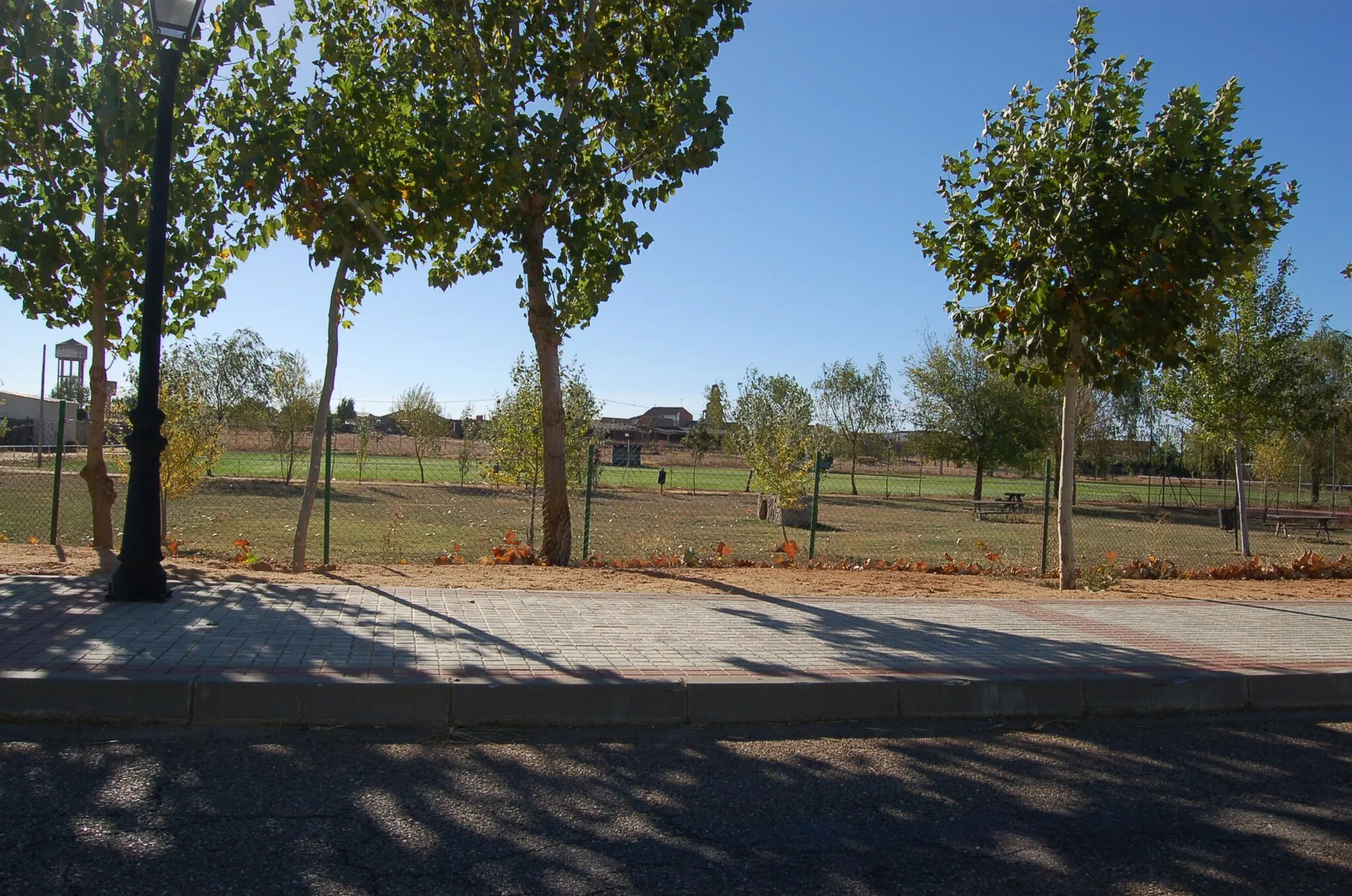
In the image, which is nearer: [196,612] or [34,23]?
[196,612]

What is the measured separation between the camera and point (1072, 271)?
10164 millimetres

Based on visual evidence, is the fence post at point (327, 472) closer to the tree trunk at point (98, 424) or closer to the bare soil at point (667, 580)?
the bare soil at point (667, 580)

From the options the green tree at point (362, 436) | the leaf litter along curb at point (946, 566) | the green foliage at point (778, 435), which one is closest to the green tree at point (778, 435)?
the green foliage at point (778, 435)

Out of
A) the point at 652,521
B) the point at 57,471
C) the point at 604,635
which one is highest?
the point at 57,471

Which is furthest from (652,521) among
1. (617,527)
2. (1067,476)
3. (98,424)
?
(98,424)

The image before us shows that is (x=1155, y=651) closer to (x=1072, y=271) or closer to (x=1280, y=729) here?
(x=1280, y=729)

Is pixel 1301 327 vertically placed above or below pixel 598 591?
above

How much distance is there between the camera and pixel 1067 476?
1125cm

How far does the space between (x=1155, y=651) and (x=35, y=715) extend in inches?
287

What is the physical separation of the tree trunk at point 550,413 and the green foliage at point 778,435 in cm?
1053

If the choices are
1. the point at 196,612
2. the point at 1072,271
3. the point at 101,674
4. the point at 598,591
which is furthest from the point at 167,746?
the point at 1072,271

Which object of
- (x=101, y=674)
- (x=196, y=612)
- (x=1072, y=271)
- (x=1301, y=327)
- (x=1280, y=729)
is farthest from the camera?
(x=1301, y=327)

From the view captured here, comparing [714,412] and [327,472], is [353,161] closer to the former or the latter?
[327,472]

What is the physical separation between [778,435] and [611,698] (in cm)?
1803
